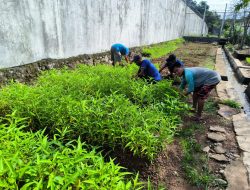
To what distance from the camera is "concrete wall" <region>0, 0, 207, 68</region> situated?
498 centimetres

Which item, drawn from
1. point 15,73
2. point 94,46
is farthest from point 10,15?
point 94,46

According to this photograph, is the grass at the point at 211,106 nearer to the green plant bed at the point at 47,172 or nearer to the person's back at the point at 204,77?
the person's back at the point at 204,77

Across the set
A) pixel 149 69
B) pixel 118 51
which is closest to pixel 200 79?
pixel 149 69

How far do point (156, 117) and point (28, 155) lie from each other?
1939 millimetres

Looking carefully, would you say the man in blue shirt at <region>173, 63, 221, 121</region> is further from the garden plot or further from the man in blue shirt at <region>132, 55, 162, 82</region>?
the man in blue shirt at <region>132, 55, 162, 82</region>

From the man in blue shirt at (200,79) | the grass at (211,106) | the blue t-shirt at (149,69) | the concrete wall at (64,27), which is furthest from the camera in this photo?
the blue t-shirt at (149,69)

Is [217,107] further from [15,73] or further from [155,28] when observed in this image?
[155,28]

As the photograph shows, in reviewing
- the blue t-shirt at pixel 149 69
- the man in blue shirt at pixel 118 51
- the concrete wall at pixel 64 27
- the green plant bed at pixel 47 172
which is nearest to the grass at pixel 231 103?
the blue t-shirt at pixel 149 69

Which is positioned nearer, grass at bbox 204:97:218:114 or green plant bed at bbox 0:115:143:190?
green plant bed at bbox 0:115:143:190

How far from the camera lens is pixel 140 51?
1259 centimetres

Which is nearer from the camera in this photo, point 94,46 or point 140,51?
point 94,46

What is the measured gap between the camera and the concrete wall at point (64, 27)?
4.98 metres

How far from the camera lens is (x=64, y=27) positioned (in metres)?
6.66

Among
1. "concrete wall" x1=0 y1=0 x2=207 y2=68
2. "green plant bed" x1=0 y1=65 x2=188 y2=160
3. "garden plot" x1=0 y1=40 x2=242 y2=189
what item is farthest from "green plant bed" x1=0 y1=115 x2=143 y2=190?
"concrete wall" x1=0 y1=0 x2=207 y2=68
